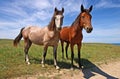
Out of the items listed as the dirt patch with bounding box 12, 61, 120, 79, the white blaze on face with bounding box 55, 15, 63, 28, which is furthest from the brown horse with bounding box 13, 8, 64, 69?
the dirt patch with bounding box 12, 61, 120, 79

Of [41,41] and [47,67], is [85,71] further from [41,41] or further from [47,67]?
[41,41]

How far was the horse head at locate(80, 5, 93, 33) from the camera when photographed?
25.3ft

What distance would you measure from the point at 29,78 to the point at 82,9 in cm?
412

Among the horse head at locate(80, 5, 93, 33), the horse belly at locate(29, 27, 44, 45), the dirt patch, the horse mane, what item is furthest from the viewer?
the horse belly at locate(29, 27, 44, 45)

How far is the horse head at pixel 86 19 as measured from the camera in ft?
25.3

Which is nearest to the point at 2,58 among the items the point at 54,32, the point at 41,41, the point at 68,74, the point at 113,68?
the point at 41,41

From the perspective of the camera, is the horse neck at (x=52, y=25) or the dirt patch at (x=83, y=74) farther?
the horse neck at (x=52, y=25)

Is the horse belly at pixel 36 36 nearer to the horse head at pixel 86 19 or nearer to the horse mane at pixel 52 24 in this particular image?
the horse mane at pixel 52 24

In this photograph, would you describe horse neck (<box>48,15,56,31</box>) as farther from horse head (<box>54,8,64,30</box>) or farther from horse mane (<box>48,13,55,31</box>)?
horse head (<box>54,8,64,30</box>)

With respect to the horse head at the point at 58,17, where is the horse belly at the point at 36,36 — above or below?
below

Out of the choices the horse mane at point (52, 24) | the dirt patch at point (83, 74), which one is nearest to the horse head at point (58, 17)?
the horse mane at point (52, 24)

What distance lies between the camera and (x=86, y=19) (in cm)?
813

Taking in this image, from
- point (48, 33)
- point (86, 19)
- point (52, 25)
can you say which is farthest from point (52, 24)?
point (86, 19)

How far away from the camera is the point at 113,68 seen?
10273 mm
